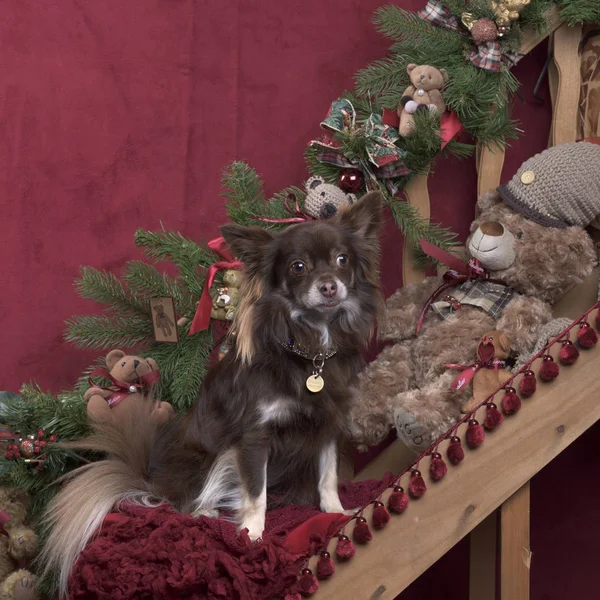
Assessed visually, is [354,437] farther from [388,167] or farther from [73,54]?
[73,54]

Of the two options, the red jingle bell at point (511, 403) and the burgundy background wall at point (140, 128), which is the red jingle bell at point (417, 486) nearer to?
the red jingle bell at point (511, 403)

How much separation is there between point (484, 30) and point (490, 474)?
114cm

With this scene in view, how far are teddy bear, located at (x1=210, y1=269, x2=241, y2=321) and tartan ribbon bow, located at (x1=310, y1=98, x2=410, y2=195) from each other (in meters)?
0.42

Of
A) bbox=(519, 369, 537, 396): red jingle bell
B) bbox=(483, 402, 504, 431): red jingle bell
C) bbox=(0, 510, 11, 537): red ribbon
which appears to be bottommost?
bbox=(0, 510, 11, 537): red ribbon

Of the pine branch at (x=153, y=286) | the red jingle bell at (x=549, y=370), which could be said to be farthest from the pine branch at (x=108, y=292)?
the red jingle bell at (x=549, y=370)

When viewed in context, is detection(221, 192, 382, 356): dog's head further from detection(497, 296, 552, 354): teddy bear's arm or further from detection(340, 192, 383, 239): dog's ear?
detection(497, 296, 552, 354): teddy bear's arm

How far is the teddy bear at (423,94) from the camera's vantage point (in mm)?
1946

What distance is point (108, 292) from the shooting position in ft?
6.63

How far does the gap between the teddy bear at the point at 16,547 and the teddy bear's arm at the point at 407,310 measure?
985mm

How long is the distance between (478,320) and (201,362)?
28.3 inches

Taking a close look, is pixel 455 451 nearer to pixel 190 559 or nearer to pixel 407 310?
pixel 190 559

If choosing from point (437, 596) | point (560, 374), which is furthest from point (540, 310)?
point (437, 596)

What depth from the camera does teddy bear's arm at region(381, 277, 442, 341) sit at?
196 cm

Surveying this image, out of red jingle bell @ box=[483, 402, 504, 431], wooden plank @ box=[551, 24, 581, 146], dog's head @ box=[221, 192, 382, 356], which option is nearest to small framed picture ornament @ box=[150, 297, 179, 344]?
dog's head @ box=[221, 192, 382, 356]
